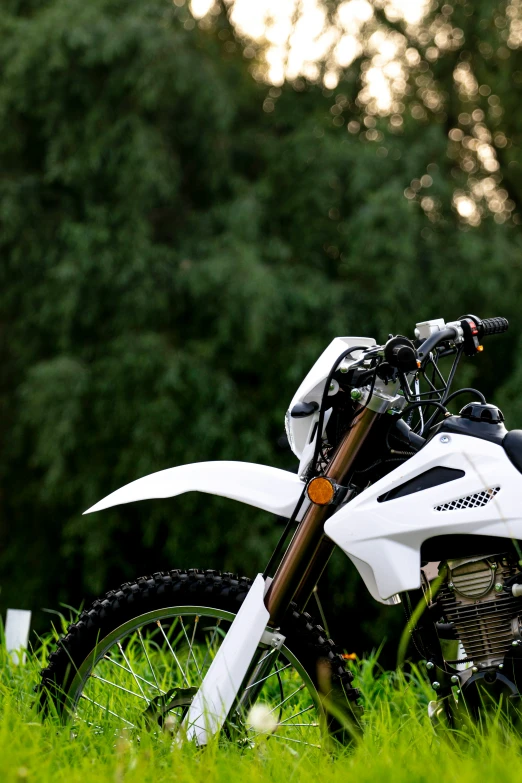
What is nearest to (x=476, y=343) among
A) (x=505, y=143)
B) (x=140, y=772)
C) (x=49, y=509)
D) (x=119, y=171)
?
(x=140, y=772)

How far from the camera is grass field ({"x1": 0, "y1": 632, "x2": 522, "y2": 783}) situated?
1.65 meters

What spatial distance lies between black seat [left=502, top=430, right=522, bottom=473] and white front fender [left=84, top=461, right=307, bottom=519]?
1.36 ft

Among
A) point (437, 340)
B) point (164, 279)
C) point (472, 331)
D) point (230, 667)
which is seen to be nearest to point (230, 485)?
point (230, 667)

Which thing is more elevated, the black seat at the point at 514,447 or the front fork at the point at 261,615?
the black seat at the point at 514,447

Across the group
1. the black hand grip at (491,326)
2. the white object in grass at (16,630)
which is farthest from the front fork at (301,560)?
the white object in grass at (16,630)

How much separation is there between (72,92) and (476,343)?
308 inches

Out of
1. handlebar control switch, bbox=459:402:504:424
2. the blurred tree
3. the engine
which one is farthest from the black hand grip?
the blurred tree

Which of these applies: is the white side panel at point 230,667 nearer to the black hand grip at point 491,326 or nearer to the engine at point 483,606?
the engine at point 483,606

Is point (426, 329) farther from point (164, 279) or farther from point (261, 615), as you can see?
point (164, 279)

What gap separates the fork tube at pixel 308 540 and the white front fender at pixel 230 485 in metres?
0.06

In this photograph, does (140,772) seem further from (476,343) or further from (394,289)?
(394,289)

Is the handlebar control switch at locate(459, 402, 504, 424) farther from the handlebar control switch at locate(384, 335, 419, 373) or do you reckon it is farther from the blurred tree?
the blurred tree

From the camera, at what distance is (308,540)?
6.31 feet

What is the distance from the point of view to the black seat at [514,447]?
190cm
